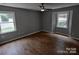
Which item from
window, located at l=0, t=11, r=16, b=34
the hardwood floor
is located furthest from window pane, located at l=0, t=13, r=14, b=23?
the hardwood floor

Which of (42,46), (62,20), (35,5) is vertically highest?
(35,5)

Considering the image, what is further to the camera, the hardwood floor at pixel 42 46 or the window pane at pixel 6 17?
the hardwood floor at pixel 42 46

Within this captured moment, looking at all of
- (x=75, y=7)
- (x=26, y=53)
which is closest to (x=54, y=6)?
(x=75, y=7)

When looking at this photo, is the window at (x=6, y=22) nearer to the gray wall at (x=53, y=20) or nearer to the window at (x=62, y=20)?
the gray wall at (x=53, y=20)

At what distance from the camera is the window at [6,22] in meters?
1.20

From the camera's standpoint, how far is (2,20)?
1202 millimetres

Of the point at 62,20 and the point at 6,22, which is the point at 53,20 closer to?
the point at 62,20

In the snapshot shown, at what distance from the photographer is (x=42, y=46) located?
1353 mm

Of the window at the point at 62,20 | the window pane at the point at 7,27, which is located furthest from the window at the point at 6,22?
the window at the point at 62,20

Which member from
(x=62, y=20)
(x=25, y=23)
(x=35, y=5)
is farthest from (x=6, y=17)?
(x=62, y=20)

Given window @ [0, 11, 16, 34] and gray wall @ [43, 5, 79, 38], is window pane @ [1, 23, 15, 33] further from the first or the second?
gray wall @ [43, 5, 79, 38]

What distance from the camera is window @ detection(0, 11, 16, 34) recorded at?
120 centimetres

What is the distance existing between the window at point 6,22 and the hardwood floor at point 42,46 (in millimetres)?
230

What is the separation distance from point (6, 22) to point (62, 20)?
867 mm
